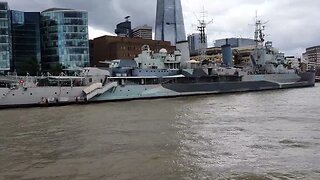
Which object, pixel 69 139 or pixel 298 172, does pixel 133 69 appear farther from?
pixel 298 172

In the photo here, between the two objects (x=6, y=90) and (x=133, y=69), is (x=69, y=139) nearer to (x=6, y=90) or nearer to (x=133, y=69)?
(x=6, y=90)

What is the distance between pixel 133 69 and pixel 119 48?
4423cm

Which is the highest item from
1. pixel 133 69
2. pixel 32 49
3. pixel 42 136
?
pixel 32 49

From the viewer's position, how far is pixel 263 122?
25750 mm

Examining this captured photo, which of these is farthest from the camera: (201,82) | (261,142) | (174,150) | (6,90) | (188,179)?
(201,82)

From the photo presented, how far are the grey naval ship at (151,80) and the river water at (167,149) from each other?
19.9 m

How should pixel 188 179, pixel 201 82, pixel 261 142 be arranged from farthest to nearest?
pixel 201 82
pixel 261 142
pixel 188 179

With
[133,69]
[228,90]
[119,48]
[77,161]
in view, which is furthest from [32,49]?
[77,161]

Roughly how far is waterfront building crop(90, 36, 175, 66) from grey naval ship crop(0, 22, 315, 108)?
3184 centimetres

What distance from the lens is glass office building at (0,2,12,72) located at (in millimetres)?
85438

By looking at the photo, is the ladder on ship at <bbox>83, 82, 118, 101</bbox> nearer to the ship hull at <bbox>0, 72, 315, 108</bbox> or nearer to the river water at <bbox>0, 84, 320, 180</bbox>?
the ship hull at <bbox>0, 72, 315, 108</bbox>

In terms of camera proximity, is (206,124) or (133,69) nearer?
(206,124)

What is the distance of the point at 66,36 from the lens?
311 feet

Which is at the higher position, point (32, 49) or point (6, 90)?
point (32, 49)
